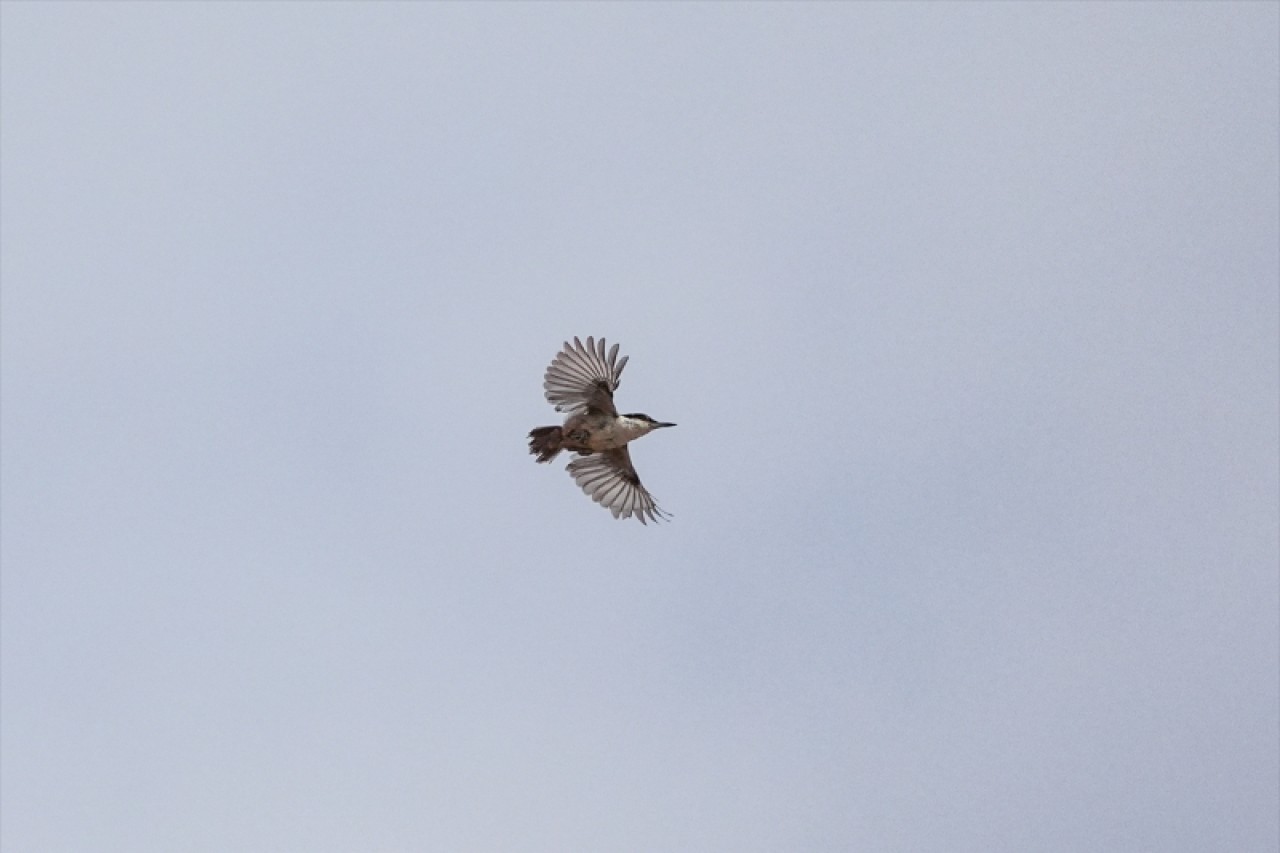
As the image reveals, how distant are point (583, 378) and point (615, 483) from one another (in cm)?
249

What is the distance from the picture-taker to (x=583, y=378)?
164ft

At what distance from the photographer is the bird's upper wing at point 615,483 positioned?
5116cm

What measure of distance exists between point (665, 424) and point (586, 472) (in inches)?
73.7

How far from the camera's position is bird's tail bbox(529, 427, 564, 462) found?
49.8 m

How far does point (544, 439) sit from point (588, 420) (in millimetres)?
929

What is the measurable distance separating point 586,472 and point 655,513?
158 centimetres

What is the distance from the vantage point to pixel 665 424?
50688mm

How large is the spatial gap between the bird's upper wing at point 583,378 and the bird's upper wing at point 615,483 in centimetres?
132

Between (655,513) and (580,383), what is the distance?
126 inches

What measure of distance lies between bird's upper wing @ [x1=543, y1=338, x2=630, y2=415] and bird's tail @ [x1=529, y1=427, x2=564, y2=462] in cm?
53

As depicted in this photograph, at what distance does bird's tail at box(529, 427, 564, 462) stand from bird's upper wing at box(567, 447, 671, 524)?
3.86 feet

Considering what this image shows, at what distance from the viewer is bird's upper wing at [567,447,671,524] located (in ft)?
168

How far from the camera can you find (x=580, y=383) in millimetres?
50062

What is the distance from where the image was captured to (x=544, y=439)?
4988 cm
